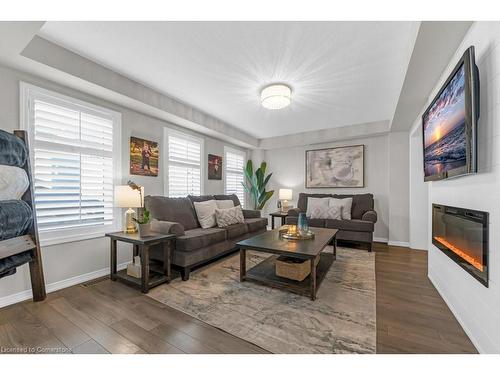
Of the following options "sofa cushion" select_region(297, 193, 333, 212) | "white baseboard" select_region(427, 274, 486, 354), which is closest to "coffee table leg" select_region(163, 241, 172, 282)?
"white baseboard" select_region(427, 274, 486, 354)

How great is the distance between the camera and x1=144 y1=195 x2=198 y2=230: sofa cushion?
3.00m

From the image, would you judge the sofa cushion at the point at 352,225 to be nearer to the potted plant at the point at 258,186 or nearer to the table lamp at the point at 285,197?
the table lamp at the point at 285,197

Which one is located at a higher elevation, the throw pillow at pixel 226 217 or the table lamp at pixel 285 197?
the table lamp at pixel 285 197

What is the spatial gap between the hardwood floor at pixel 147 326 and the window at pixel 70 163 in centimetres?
73

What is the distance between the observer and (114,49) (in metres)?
2.08

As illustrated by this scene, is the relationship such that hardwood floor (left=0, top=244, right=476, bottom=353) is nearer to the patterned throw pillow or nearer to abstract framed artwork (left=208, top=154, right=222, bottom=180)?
the patterned throw pillow

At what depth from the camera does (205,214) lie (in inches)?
134

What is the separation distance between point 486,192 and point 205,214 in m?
3.00

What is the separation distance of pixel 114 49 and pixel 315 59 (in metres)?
1.94

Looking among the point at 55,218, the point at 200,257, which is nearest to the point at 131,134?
the point at 55,218

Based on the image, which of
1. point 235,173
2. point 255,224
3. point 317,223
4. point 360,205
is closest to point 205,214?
point 255,224

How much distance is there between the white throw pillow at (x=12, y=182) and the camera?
1263 mm

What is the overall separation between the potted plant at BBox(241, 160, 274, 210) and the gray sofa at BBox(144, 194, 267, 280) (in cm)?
157

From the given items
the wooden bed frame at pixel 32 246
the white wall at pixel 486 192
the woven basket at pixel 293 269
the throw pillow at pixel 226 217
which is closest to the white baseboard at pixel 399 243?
the white wall at pixel 486 192
